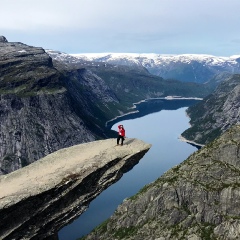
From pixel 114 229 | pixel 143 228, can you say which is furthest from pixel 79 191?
pixel 114 229

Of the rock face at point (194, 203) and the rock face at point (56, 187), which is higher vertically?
the rock face at point (56, 187)

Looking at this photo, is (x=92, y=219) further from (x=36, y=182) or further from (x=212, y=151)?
(x=36, y=182)

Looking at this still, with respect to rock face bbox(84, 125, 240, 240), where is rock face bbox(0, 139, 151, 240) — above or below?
above

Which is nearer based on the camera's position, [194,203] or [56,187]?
[56,187]

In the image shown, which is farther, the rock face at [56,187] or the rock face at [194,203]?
the rock face at [194,203]

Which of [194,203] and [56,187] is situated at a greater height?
[56,187]
